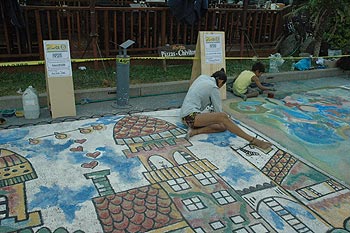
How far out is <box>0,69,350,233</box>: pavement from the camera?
3.07 meters

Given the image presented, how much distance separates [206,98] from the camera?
479 centimetres

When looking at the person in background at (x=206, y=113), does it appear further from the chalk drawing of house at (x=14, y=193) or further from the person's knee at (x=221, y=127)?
the chalk drawing of house at (x=14, y=193)

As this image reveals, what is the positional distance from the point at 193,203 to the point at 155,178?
60 cm

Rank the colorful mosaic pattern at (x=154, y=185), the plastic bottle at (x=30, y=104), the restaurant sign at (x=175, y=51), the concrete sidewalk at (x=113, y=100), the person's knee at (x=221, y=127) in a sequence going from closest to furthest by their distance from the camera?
the colorful mosaic pattern at (x=154, y=185) < the person's knee at (x=221, y=127) < the plastic bottle at (x=30, y=104) < the concrete sidewalk at (x=113, y=100) < the restaurant sign at (x=175, y=51)

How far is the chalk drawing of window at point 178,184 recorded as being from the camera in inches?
140

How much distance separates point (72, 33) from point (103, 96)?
99.8 inches

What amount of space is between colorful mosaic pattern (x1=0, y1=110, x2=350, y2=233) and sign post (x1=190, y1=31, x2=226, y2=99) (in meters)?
1.89

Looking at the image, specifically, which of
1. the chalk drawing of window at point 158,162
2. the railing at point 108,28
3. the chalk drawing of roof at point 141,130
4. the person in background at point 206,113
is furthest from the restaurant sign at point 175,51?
the chalk drawing of window at point 158,162

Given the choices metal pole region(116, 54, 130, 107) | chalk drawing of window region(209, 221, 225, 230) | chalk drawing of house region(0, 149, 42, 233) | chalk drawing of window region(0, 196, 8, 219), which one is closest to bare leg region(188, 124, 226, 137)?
metal pole region(116, 54, 130, 107)

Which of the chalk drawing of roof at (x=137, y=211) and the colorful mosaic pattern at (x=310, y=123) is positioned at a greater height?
the colorful mosaic pattern at (x=310, y=123)

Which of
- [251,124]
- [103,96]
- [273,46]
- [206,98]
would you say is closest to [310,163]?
[251,124]

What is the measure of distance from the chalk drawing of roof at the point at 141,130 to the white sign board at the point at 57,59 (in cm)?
127

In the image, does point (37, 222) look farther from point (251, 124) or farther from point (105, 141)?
point (251, 124)

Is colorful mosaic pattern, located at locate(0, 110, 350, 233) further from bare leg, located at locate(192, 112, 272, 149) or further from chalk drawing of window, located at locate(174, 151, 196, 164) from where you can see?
bare leg, located at locate(192, 112, 272, 149)
